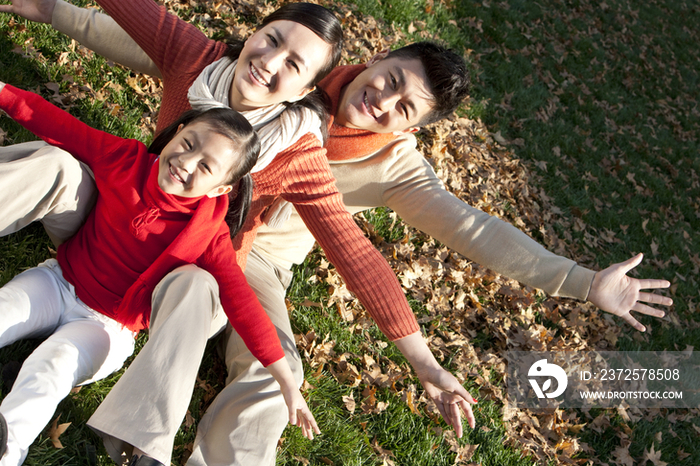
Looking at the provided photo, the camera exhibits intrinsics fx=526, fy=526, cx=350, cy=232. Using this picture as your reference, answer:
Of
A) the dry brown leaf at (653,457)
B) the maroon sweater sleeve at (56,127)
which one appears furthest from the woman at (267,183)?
the dry brown leaf at (653,457)

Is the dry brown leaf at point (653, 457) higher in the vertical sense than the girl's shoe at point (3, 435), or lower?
lower

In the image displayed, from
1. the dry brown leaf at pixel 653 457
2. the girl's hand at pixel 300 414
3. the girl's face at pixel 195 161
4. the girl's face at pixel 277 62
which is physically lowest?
the dry brown leaf at pixel 653 457

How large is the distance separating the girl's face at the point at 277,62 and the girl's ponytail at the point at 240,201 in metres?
0.39

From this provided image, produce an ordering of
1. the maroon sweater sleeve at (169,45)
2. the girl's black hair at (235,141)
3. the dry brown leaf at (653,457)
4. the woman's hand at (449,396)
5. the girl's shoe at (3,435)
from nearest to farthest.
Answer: the girl's shoe at (3,435), the girl's black hair at (235,141), the woman's hand at (449,396), the maroon sweater sleeve at (169,45), the dry brown leaf at (653,457)

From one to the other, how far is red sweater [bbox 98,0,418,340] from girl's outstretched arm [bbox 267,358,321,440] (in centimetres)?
55

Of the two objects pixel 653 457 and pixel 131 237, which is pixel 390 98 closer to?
pixel 131 237

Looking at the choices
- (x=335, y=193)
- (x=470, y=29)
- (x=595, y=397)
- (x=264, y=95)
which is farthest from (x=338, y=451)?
(x=470, y=29)

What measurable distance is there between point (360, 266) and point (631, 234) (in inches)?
213

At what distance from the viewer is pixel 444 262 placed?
4.79 meters

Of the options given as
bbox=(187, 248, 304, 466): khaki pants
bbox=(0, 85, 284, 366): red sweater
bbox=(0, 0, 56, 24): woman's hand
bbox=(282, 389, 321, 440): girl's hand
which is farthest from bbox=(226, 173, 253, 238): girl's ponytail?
bbox=(0, 0, 56, 24): woman's hand

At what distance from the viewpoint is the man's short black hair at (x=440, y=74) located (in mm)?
Result: 2846

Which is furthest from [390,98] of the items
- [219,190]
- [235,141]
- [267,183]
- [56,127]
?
[56,127]

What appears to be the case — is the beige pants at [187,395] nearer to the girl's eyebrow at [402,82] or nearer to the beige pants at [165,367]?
the beige pants at [165,367]

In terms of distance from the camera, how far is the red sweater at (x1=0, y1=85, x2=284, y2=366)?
2.26m
